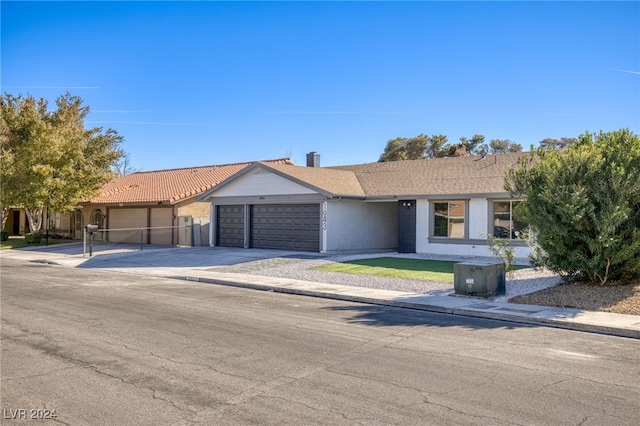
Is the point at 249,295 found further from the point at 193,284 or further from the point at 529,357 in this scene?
the point at 529,357

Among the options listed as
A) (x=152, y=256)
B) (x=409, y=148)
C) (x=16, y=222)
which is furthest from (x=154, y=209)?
(x=409, y=148)

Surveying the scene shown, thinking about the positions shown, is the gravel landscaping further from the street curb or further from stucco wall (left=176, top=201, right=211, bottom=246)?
stucco wall (left=176, top=201, right=211, bottom=246)

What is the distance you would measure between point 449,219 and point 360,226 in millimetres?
4701

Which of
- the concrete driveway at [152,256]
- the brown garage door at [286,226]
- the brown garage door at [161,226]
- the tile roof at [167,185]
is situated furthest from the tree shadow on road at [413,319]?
the brown garage door at [161,226]

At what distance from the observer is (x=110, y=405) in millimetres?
5492

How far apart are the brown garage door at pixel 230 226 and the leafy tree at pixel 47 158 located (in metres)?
10.3

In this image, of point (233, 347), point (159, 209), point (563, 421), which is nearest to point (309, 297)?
point (233, 347)

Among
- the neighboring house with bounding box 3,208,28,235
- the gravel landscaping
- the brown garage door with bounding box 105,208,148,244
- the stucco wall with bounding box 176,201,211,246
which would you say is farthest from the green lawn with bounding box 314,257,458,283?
the neighboring house with bounding box 3,208,28,235

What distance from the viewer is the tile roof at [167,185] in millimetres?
32125

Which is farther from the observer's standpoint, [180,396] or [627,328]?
[627,328]

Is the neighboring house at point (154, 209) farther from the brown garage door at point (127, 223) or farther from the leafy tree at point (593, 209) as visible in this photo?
the leafy tree at point (593, 209)

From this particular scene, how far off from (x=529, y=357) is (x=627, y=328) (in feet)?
10.2

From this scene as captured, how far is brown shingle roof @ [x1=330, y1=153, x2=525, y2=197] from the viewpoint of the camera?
75.3ft
